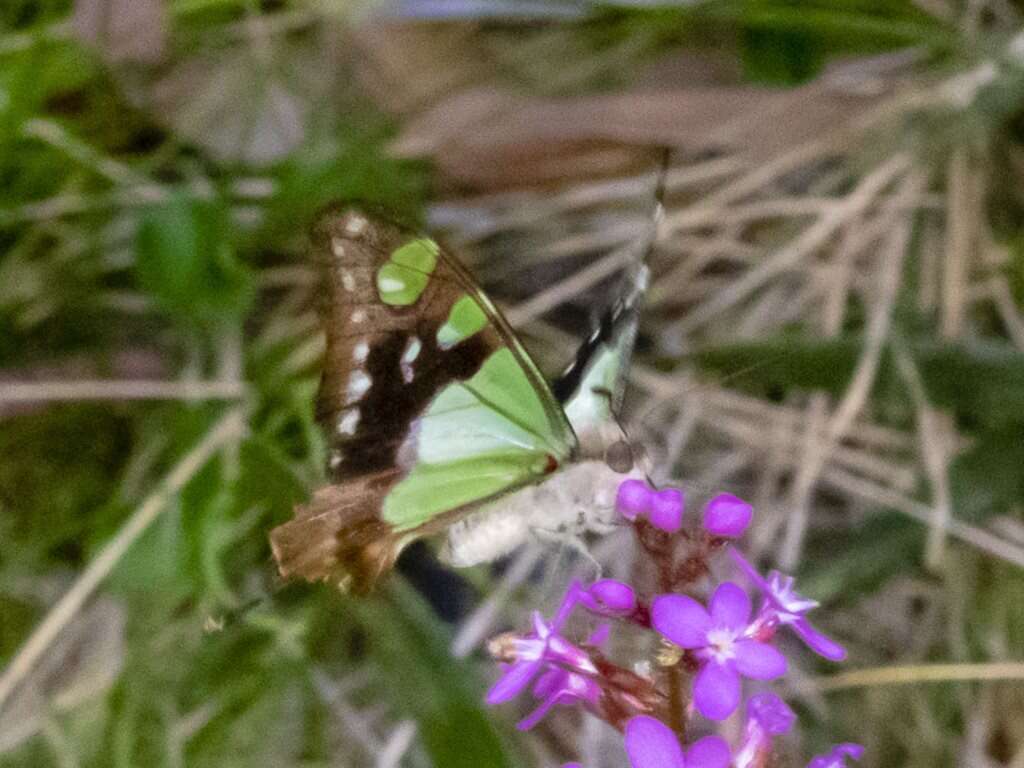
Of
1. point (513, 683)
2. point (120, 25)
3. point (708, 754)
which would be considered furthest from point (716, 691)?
point (120, 25)

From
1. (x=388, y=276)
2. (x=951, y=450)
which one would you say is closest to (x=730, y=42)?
(x=951, y=450)

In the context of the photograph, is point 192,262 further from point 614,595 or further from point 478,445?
point 614,595

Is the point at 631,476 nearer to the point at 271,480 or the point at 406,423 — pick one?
the point at 406,423

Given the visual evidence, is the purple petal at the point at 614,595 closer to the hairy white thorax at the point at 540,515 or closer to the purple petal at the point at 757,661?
the purple petal at the point at 757,661

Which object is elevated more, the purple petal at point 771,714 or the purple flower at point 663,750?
the purple flower at point 663,750

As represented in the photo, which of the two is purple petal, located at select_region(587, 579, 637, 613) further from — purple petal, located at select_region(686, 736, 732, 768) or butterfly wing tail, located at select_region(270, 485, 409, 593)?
butterfly wing tail, located at select_region(270, 485, 409, 593)

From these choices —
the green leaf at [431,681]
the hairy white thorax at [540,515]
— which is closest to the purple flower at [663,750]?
the hairy white thorax at [540,515]
